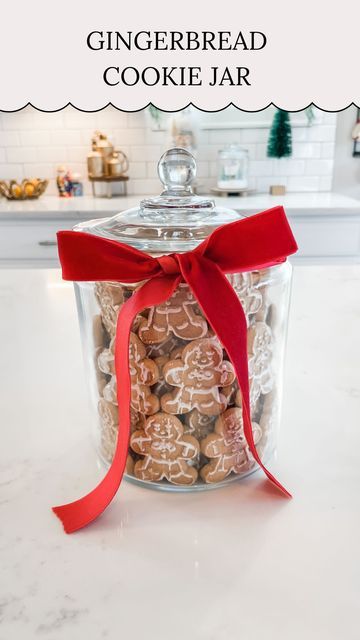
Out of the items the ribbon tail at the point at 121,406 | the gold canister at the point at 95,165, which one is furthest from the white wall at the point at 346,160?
the ribbon tail at the point at 121,406

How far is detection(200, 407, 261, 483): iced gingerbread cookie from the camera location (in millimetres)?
403

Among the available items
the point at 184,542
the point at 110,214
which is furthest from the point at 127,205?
the point at 184,542

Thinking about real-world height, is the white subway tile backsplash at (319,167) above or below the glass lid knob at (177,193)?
below

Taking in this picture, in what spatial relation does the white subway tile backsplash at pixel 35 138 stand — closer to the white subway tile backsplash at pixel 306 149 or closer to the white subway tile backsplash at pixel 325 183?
the white subway tile backsplash at pixel 306 149

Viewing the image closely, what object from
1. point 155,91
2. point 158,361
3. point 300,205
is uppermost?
point 155,91

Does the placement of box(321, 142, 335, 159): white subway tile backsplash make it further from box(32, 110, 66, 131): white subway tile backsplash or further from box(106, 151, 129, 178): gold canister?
box(32, 110, 66, 131): white subway tile backsplash

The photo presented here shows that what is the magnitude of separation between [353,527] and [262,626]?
0.11 meters

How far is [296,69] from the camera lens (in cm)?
206

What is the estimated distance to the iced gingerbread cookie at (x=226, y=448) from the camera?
1.32 ft

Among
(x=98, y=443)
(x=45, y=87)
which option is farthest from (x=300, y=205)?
(x=98, y=443)

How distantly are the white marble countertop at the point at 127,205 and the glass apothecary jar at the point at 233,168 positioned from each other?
73 mm

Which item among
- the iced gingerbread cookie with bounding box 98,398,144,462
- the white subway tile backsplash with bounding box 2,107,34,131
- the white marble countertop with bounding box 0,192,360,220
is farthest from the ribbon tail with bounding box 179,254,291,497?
the white subway tile backsplash with bounding box 2,107,34,131

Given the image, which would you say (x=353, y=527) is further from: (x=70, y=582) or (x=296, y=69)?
(x=296, y=69)

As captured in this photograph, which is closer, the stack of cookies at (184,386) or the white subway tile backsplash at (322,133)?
the stack of cookies at (184,386)
